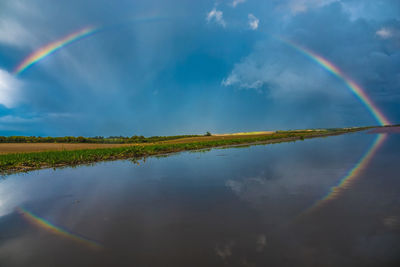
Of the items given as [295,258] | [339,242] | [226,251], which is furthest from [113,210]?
[339,242]

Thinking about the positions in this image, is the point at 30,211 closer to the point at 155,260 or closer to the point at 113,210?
the point at 113,210

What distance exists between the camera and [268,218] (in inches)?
181

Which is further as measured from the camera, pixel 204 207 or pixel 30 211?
pixel 30 211

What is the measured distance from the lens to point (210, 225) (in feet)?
14.4

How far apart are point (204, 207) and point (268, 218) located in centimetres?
167

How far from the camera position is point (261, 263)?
303cm

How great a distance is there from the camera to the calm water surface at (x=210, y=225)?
3.29 meters

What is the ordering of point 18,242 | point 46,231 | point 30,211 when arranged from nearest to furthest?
point 18,242
point 46,231
point 30,211

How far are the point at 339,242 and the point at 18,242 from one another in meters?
5.92

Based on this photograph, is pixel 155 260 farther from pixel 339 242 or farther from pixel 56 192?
pixel 56 192

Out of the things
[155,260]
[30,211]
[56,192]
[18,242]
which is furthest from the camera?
[56,192]

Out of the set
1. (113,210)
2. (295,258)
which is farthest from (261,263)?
(113,210)

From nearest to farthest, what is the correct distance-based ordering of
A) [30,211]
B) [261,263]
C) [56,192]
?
[261,263] → [30,211] → [56,192]

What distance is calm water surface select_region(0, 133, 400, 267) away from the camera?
329cm
